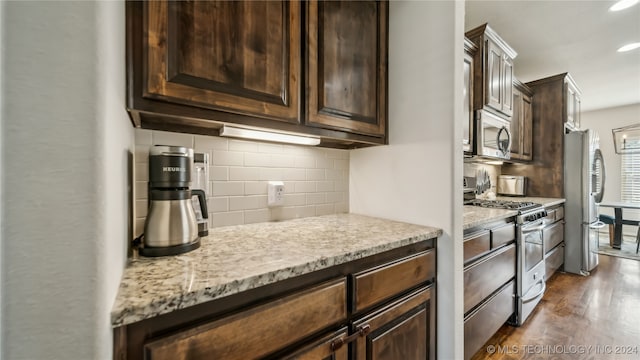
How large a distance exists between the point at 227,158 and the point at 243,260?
0.58m

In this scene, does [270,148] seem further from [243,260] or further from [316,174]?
[243,260]

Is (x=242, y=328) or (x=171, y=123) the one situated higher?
(x=171, y=123)

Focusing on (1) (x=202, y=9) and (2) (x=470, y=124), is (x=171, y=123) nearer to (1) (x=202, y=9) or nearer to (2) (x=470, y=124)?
(1) (x=202, y=9)

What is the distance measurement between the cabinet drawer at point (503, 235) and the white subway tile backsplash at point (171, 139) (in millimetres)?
1811

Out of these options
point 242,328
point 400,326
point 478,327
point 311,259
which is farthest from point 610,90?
point 242,328

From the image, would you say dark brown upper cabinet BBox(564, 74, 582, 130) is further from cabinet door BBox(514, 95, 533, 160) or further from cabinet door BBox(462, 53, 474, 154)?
cabinet door BBox(462, 53, 474, 154)

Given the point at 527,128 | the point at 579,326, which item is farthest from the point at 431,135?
the point at 527,128

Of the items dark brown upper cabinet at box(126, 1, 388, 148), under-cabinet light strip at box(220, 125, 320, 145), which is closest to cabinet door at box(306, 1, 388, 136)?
dark brown upper cabinet at box(126, 1, 388, 148)

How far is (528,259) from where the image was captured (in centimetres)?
204

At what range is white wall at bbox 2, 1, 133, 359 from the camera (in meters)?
0.38

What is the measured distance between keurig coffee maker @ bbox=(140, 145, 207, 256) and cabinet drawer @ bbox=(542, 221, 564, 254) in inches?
115

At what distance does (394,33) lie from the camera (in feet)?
4.56

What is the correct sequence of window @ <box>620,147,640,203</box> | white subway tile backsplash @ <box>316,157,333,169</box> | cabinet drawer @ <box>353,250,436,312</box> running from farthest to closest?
window @ <box>620,147,640,203</box>
white subway tile backsplash @ <box>316,157,333,169</box>
cabinet drawer @ <box>353,250,436,312</box>

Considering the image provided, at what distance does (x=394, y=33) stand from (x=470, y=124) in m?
1.18
